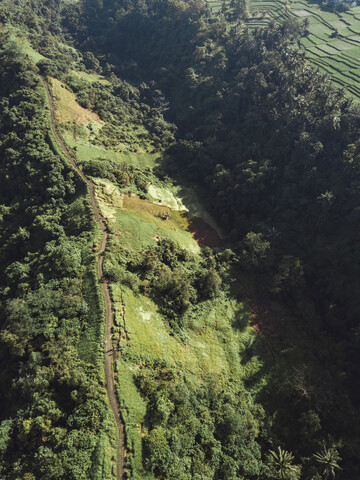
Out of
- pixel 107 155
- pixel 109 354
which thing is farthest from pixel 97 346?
pixel 107 155

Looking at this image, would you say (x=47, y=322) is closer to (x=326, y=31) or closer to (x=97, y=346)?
(x=97, y=346)

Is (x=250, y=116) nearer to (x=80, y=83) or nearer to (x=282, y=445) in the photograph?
(x=80, y=83)

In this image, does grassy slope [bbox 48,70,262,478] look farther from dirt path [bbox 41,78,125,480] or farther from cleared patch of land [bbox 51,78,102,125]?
cleared patch of land [bbox 51,78,102,125]

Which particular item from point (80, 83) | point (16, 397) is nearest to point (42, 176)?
point (16, 397)

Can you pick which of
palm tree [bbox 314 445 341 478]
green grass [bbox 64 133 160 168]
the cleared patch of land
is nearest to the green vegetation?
green grass [bbox 64 133 160 168]

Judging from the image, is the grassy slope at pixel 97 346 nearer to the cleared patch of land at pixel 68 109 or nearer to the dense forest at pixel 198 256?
the dense forest at pixel 198 256

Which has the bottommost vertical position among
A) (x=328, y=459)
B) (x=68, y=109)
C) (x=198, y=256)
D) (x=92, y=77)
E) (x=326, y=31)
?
(x=328, y=459)
